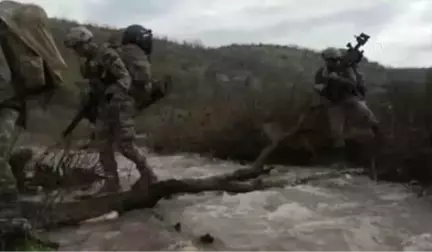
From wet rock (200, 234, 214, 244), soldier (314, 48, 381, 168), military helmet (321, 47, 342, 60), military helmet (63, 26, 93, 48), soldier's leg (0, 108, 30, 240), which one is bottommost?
wet rock (200, 234, 214, 244)

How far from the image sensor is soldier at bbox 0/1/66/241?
188 inches

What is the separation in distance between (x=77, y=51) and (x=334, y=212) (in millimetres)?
3251

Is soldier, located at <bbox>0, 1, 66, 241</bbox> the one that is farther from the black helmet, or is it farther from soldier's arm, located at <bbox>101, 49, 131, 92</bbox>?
the black helmet

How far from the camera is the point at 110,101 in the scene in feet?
24.4

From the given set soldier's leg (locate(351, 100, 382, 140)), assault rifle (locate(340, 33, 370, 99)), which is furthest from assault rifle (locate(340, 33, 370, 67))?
soldier's leg (locate(351, 100, 382, 140))

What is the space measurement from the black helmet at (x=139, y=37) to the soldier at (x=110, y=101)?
394 mm

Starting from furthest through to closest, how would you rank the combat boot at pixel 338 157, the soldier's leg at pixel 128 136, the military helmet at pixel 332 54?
the combat boot at pixel 338 157 < the military helmet at pixel 332 54 < the soldier's leg at pixel 128 136

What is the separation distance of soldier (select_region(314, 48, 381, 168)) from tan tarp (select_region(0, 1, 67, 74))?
15.5 feet

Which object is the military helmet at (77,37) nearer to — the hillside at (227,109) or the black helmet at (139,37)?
the black helmet at (139,37)

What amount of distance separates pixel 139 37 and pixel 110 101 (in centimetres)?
82

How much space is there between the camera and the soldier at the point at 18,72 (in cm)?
478

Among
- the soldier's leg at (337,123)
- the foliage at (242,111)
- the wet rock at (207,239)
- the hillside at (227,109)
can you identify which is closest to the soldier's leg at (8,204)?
the wet rock at (207,239)

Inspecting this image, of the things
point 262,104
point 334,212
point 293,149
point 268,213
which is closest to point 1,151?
point 268,213

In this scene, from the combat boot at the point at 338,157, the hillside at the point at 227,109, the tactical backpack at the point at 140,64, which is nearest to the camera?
the tactical backpack at the point at 140,64
